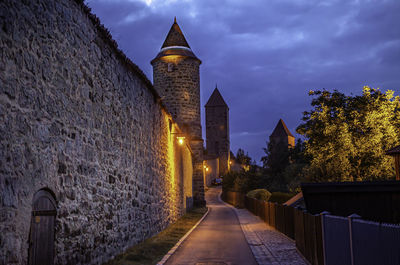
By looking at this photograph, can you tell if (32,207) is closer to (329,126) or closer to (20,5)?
(20,5)

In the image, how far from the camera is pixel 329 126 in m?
24.8

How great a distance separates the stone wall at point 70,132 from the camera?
4844 mm

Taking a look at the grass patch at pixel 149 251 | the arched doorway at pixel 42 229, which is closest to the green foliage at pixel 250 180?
the grass patch at pixel 149 251

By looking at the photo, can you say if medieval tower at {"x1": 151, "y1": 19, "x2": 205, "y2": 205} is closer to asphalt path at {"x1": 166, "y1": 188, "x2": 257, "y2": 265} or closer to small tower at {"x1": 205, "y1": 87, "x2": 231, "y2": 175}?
asphalt path at {"x1": 166, "y1": 188, "x2": 257, "y2": 265}

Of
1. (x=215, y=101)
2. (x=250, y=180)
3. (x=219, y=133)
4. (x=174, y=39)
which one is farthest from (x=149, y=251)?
(x=215, y=101)

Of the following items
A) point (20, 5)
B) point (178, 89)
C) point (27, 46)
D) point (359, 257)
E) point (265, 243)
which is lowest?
point (265, 243)

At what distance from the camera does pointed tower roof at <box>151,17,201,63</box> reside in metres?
31.4

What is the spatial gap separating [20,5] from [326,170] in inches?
896

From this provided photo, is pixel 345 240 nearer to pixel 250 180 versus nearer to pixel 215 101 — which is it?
pixel 250 180

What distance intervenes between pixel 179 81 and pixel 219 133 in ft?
172

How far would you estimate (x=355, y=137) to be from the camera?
24.7 m

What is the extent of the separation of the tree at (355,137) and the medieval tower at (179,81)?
32.7 ft

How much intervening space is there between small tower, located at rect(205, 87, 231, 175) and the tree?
56.4 metres

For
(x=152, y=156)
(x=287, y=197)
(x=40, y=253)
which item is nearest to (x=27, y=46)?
(x=40, y=253)
